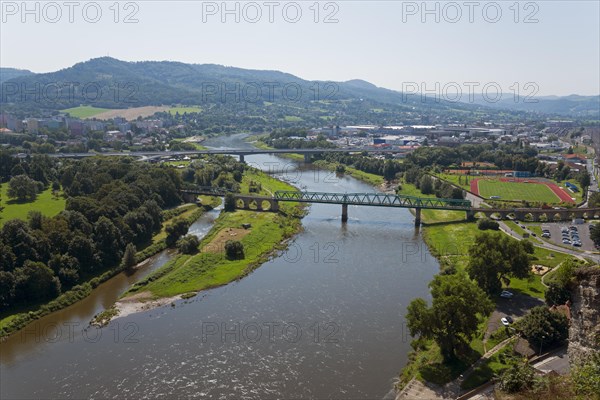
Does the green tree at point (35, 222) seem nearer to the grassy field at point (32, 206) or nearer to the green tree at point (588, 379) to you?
the grassy field at point (32, 206)

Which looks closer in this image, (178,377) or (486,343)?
(178,377)

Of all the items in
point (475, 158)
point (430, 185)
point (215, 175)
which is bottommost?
point (430, 185)

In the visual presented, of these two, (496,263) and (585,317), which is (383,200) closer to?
(496,263)

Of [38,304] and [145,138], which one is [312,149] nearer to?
[145,138]

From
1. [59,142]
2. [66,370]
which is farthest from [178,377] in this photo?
[59,142]

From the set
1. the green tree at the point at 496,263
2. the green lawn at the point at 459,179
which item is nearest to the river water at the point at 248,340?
the green tree at the point at 496,263

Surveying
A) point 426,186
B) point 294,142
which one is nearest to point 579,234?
point 426,186
